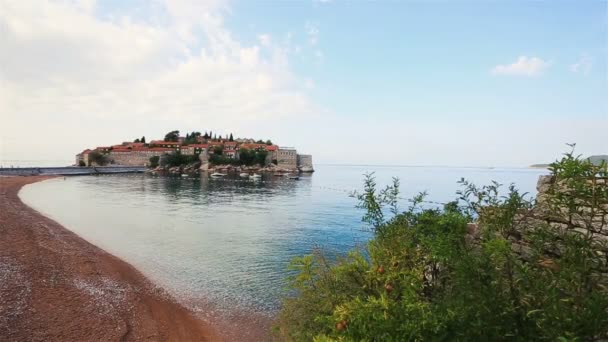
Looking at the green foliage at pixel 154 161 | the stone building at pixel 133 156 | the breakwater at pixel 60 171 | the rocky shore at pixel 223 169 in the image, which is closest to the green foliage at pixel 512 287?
the breakwater at pixel 60 171

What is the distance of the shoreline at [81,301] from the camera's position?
11047 millimetres

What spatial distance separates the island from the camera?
15620 centimetres

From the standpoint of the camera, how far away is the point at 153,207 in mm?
44906

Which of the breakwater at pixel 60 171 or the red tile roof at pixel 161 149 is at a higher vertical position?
the red tile roof at pixel 161 149

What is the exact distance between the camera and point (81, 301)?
13.2m

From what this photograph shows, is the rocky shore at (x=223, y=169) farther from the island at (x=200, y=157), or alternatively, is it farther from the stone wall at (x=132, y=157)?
the stone wall at (x=132, y=157)

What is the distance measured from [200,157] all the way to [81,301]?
15501cm

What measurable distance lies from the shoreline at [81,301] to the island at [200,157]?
135 metres

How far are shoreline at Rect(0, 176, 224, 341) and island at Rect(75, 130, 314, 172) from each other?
5317 inches

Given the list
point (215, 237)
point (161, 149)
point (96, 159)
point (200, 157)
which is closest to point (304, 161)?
point (200, 157)

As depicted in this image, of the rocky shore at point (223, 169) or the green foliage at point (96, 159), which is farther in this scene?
the green foliage at point (96, 159)

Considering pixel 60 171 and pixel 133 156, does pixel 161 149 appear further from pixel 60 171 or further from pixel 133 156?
pixel 60 171

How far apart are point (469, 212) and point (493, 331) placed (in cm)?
328

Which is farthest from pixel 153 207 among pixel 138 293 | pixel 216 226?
pixel 138 293
